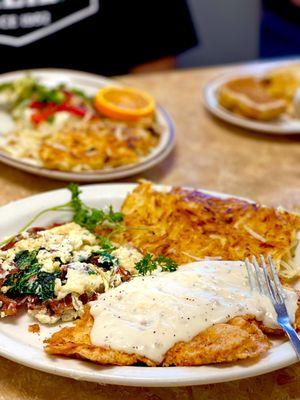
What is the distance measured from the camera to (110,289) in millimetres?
1556

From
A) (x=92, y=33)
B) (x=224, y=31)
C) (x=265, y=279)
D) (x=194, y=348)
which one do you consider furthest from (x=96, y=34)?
(x=194, y=348)

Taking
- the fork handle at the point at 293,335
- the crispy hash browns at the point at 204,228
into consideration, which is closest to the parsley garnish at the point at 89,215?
the crispy hash browns at the point at 204,228

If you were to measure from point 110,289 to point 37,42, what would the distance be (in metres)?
2.33

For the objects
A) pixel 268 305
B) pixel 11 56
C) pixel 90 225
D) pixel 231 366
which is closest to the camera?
pixel 231 366

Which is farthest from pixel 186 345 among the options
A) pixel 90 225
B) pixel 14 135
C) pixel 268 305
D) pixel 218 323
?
pixel 14 135

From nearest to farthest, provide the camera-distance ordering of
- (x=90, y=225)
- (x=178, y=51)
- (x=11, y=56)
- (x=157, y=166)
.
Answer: (x=90, y=225) < (x=157, y=166) < (x=11, y=56) < (x=178, y=51)

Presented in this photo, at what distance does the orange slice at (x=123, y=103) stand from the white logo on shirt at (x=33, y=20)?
807 mm

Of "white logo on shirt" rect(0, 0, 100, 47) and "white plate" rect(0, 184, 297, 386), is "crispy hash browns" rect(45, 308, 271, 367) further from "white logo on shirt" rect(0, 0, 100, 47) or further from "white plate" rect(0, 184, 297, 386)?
"white logo on shirt" rect(0, 0, 100, 47)

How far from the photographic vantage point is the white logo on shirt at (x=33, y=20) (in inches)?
128

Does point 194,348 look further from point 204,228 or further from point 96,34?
point 96,34

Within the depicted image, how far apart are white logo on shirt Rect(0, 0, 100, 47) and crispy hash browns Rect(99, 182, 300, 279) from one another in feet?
5.78

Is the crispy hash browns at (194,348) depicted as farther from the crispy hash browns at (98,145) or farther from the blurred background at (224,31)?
the blurred background at (224,31)

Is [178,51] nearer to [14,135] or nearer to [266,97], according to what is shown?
[266,97]

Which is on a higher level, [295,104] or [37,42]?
[37,42]
